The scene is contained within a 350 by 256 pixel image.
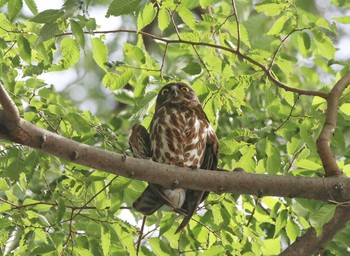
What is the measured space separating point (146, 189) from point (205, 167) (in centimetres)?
49

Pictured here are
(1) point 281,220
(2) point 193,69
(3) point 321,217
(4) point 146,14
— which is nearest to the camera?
(3) point 321,217

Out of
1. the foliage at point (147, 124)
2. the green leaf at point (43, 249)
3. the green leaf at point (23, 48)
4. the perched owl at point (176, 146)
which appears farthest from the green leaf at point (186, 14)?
the green leaf at point (43, 249)

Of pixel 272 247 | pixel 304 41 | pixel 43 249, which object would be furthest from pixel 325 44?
pixel 43 249

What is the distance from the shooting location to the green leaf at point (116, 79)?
4.11 metres

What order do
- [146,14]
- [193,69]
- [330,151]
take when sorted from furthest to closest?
1. [193,69]
2. [146,14]
3. [330,151]

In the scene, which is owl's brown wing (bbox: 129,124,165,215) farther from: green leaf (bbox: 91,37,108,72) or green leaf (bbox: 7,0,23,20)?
green leaf (bbox: 7,0,23,20)

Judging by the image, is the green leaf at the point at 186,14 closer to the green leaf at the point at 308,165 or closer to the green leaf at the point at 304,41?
the green leaf at the point at 304,41

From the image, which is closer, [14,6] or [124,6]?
[124,6]

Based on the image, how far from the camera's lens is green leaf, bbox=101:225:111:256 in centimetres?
396

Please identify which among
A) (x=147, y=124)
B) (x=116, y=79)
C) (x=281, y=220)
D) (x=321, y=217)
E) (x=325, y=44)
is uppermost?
(x=325, y=44)

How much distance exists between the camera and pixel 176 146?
182 inches

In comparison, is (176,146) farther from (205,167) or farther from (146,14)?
(146,14)

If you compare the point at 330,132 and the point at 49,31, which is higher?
the point at 49,31

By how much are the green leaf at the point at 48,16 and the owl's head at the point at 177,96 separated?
1577 millimetres
